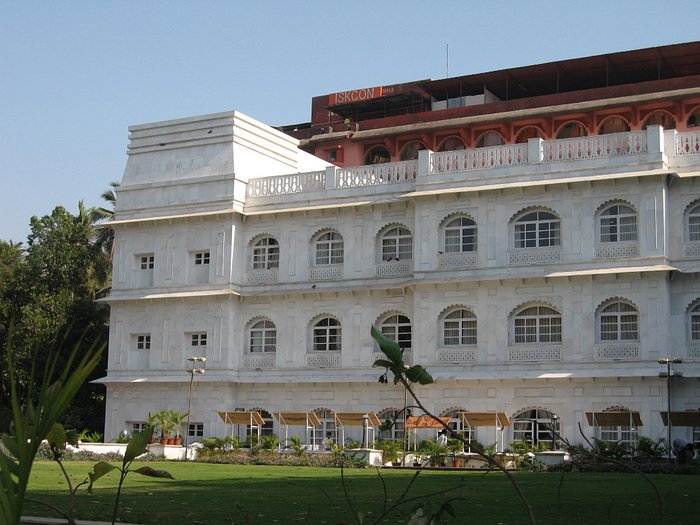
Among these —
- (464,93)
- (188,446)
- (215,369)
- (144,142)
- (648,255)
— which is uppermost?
(464,93)

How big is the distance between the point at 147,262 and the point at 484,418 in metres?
16.3

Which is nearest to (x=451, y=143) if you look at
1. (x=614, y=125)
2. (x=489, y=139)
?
(x=489, y=139)

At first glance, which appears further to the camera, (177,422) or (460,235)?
(177,422)

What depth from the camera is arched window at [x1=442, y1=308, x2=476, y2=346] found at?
35812mm

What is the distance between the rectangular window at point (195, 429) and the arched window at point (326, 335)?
520cm

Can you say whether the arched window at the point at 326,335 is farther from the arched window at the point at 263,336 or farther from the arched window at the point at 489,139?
the arched window at the point at 489,139

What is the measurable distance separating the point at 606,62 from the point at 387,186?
620 inches

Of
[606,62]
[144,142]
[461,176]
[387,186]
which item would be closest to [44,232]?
[144,142]

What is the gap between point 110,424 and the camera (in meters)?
41.2

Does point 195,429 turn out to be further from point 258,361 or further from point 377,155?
point 377,155

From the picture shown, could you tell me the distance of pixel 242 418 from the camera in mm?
36750

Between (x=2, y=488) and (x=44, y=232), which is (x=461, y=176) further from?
(x=2, y=488)

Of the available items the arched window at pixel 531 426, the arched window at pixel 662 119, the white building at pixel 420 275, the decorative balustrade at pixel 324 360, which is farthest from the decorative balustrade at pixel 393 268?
the arched window at pixel 662 119

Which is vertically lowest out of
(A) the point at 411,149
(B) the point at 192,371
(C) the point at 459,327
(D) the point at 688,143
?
(B) the point at 192,371
